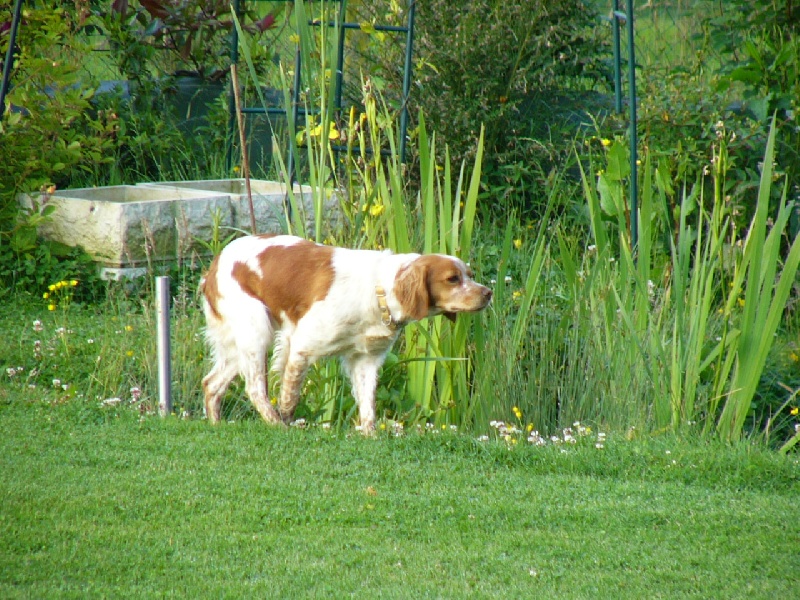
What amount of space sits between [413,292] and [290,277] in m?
0.69

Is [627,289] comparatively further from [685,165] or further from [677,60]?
[677,60]

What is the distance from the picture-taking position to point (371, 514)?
153 inches

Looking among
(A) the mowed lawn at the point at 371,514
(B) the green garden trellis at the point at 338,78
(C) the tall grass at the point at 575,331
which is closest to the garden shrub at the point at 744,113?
(C) the tall grass at the point at 575,331

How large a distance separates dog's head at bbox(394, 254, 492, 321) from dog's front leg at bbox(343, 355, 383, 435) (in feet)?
1.42

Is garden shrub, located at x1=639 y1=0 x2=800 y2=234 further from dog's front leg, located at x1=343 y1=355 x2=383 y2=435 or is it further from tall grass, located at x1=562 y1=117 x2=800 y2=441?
dog's front leg, located at x1=343 y1=355 x2=383 y2=435

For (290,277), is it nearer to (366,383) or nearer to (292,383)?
(292,383)

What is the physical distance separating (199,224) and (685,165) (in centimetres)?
361

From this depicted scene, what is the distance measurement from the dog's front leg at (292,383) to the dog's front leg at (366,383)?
0.83ft

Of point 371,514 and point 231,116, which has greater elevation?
point 231,116

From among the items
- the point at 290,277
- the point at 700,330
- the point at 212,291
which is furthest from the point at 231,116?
the point at 700,330

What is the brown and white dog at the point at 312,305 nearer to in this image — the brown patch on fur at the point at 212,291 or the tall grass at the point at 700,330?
the brown patch on fur at the point at 212,291

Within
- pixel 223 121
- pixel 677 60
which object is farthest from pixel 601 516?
pixel 677 60

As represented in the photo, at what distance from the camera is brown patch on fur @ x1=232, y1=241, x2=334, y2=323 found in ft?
16.3

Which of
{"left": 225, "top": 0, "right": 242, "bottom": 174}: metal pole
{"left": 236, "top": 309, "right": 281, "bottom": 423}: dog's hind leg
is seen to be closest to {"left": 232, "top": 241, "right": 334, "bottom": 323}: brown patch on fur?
{"left": 236, "top": 309, "right": 281, "bottom": 423}: dog's hind leg
